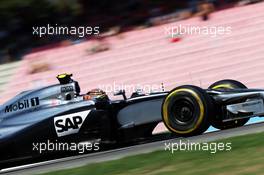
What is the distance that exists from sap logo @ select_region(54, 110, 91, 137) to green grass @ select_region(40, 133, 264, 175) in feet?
4.36

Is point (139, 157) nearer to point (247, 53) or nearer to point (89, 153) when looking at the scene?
point (89, 153)

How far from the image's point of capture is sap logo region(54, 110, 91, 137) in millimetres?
8688

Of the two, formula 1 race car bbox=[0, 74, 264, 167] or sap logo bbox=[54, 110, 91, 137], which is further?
sap logo bbox=[54, 110, 91, 137]

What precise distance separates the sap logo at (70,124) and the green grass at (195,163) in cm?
133

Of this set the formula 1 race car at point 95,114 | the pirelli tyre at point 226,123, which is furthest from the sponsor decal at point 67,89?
the pirelli tyre at point 226,123

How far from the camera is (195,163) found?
6441mm

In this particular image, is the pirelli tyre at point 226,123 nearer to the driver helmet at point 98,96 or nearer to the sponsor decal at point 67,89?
the driver helmet at point 98,96

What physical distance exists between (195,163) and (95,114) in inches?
101

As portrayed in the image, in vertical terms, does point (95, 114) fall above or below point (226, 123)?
above

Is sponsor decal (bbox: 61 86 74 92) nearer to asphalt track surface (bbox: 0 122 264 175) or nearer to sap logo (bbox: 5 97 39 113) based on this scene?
sap logo (bbox: 5 97 39 113)

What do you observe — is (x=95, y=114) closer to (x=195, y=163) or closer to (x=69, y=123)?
(x=69, y=123)

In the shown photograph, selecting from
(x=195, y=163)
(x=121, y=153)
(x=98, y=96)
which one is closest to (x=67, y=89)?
(x=98, y=96)

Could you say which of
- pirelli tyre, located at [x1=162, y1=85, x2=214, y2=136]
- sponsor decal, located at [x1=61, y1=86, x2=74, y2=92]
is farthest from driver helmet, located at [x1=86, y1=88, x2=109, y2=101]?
pirelli tyre, located at [x1=162, y1=85, x2=214, y2=136]

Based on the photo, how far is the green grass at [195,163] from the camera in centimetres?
593
